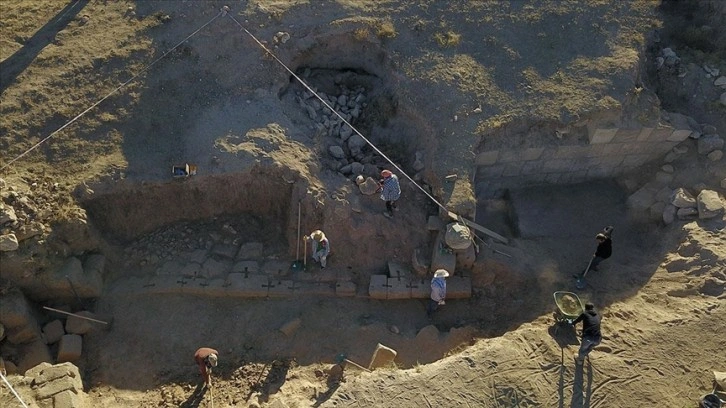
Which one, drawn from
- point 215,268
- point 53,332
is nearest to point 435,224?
point 215,268

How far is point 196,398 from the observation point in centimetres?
849

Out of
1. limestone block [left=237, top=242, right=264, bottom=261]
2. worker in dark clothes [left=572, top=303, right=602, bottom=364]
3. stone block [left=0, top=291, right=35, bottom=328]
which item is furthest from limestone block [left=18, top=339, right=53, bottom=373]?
worker in dark clothes [left=572, top=303, right=602, bottom=364]

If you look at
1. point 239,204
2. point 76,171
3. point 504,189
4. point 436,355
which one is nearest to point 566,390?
point 436,355

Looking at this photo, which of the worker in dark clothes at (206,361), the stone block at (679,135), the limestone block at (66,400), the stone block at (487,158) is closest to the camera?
the limestone block at (66,400)

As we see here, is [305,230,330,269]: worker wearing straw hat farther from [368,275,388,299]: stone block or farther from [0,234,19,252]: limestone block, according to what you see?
[0,234,19,252]: limestone block

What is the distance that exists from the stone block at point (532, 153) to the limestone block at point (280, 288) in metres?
4.94

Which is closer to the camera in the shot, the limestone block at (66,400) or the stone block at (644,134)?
the limestone block at (66,400)

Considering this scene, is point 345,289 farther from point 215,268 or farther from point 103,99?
point 103,99

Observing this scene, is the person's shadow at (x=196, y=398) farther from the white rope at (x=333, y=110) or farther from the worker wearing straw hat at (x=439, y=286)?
the white rope at (x=333, y=110)

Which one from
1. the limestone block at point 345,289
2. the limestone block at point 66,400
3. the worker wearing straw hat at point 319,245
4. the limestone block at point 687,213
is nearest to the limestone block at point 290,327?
the limestone block at point 345,289

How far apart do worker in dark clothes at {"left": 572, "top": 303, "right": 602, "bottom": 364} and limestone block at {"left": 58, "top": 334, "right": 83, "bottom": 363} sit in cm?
789

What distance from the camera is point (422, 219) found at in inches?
390

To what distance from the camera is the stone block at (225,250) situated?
9969mm

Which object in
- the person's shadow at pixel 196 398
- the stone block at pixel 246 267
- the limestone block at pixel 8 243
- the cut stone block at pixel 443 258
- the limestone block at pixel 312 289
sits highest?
the limestone block at pixel 8 243
